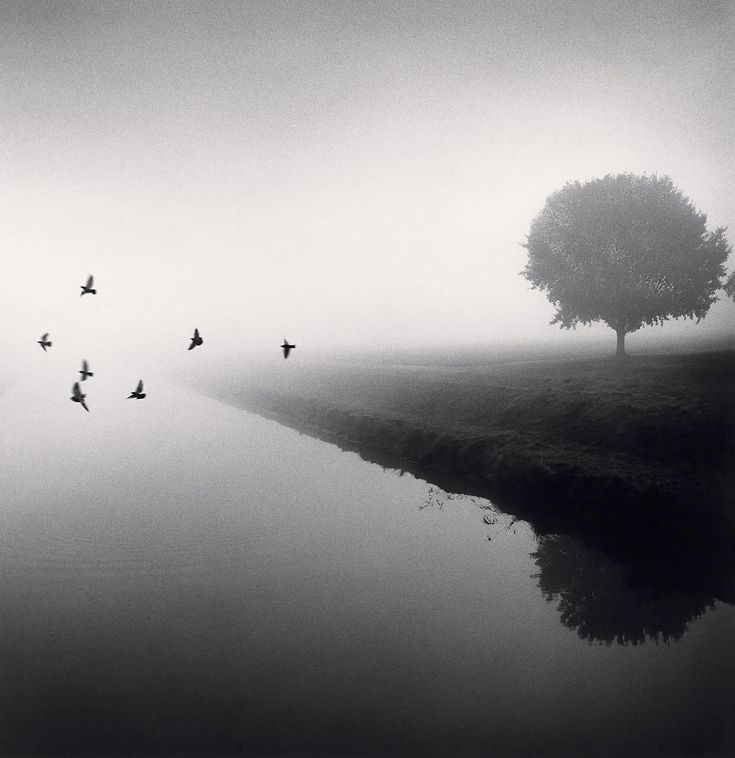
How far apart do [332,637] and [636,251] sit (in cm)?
4638

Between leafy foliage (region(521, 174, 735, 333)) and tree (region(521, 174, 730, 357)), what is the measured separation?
7 centimetres

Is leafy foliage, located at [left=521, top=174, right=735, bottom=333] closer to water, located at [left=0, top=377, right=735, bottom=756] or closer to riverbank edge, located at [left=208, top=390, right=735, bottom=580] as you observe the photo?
riverbank edge, located at [left=208, top=390, right=735, bottom=580]

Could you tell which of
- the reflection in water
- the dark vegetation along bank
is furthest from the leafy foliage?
the reflection in water

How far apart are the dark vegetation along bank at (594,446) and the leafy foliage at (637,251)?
6115 mm

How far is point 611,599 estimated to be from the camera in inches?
696

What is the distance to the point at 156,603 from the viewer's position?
17.6m

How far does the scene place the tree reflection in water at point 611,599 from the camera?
15.7m

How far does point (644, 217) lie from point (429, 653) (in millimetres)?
47355

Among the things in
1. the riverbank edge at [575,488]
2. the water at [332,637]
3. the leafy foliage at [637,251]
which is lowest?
the water at [332,637]

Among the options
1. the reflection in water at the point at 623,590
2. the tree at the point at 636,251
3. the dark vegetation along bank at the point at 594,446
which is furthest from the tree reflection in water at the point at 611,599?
the tree at the point at 636,251

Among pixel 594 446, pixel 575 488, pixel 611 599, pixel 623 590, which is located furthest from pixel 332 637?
pixel 594 446

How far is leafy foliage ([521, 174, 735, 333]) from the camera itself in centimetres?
4556

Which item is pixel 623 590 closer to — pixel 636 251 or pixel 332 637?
pixel 332 637

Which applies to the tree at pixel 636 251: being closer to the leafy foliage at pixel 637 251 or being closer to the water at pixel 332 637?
the leafy foliage at pixel 637 251
